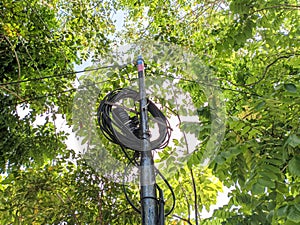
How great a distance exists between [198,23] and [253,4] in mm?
1090

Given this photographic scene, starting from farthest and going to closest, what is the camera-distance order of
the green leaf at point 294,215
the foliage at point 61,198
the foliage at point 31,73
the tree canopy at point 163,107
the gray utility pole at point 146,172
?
the foliage at point 31,73 < the foliage at point 61,198 < the tree canopy at point 163,107 < the green leaf at point 294,215 < the gray utility pole at point 146,172

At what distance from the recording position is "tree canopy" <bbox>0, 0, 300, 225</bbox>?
3.80ft

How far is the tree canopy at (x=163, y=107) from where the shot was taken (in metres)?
1.16

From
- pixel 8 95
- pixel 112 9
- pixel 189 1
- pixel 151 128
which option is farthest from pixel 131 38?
pixel 151 128

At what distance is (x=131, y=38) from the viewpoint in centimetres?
310

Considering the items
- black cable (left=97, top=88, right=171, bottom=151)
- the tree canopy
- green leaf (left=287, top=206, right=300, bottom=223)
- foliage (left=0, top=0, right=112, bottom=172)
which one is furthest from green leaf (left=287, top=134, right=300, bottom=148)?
foliage (left=0, top=0, right=112, bottom=172)

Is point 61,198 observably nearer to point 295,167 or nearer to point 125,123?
point 125,123

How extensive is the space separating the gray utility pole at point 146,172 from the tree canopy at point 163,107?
108mm

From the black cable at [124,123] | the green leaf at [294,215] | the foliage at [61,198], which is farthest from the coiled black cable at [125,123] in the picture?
the foliage at [61,198]

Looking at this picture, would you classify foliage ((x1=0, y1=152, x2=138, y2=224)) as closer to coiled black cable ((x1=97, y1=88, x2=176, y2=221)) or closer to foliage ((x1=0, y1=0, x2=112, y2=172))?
foliage ((x1=0, y1=0, x2=112, y2=172))

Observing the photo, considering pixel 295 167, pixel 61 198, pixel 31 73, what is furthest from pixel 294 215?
pixel 31 73

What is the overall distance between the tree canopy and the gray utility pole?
0.11 meters

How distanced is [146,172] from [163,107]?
24 cm

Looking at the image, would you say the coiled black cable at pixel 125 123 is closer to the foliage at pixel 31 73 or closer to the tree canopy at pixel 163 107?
the tree canopy at pixel 163 107
